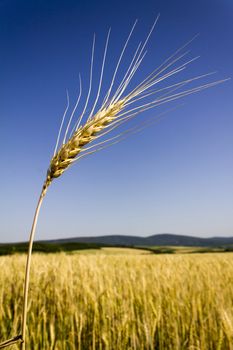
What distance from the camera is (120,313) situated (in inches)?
95.7

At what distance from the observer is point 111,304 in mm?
2539

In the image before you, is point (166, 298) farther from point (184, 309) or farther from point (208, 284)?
point (208, 284)

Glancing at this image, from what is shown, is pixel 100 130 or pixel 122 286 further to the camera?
pixel 122 286

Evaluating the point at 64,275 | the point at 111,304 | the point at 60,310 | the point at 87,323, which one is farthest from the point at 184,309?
the point at 64,275

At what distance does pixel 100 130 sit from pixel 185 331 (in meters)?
1.91

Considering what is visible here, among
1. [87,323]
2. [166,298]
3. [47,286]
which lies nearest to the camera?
[87,323]

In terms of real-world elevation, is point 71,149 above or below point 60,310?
above

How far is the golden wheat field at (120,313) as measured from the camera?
2.02 meters

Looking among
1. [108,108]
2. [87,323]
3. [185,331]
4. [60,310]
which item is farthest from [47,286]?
[108,108]

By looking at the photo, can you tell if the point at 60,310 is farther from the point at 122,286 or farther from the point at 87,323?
the point at 122,286

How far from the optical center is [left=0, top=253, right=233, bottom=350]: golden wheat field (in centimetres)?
202

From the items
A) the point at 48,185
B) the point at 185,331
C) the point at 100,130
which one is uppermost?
A: the point at 100,130

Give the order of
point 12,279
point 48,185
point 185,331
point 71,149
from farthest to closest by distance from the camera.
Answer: point 12,279 < point 185,331 < point 71,149 < point 48,185

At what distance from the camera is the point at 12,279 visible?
12.0 feet
